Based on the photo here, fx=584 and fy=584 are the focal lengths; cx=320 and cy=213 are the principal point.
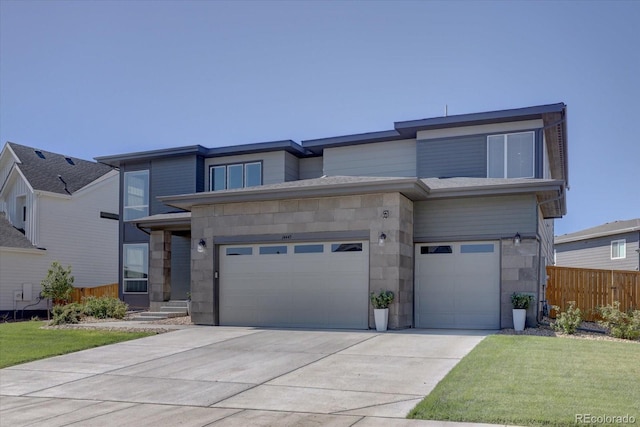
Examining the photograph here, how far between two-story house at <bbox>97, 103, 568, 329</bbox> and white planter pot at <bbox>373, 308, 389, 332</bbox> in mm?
231

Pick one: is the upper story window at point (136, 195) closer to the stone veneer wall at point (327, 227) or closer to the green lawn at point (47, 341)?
the stone veneer wall at point (327, 227)

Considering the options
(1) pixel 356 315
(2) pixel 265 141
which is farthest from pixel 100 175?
(1) pixel 356 315

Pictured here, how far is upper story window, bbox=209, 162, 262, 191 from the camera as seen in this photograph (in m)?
22.4

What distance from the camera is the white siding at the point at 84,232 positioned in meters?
28.4

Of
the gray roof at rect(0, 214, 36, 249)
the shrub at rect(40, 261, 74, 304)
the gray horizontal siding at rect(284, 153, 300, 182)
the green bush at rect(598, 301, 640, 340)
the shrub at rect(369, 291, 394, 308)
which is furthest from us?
the gray roof at rect(0, 214, 36, 249)

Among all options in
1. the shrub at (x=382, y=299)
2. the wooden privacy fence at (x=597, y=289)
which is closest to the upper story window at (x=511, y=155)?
Result: the wooden privacy fence at (x=597, y=289)

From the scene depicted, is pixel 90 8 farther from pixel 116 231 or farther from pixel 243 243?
pixel 116 231

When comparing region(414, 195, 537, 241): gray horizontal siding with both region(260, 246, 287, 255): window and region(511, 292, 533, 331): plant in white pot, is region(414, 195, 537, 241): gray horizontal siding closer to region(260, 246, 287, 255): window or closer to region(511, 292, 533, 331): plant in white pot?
region(511, 292, 533, 331): plant in white pot

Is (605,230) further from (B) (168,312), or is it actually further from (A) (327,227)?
(B) (168,312)

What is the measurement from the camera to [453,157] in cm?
1870

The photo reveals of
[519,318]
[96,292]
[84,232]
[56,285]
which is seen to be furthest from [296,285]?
[84,232]

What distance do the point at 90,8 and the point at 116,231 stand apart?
18.6 metres

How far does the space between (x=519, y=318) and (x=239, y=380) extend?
8.02 m

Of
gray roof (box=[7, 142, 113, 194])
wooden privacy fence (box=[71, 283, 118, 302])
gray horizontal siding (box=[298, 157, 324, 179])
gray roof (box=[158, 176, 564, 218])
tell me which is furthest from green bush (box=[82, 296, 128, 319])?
gray roof (box=[7, 142, 113, 194])
